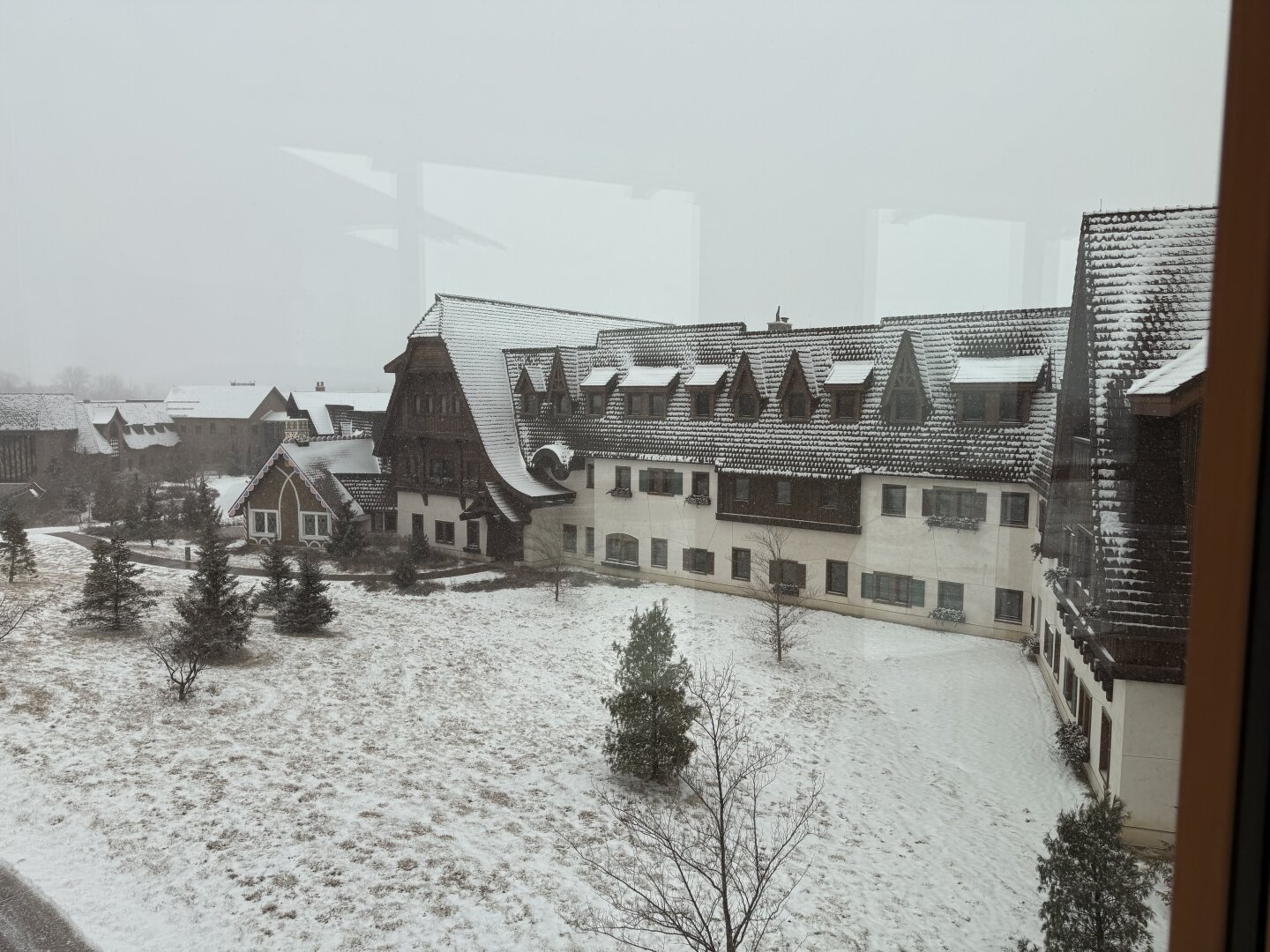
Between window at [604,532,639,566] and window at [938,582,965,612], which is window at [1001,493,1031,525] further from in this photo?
window at [604,532,639,566]

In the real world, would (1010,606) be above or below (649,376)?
below

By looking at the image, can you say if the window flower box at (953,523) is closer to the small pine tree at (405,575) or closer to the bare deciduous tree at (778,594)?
the bare deciduous tree at (778,594)

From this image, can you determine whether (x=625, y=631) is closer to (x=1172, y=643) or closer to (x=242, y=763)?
(x=242, y=763)

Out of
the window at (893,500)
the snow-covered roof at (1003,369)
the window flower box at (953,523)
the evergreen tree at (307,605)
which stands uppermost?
the snow-covered roof at (1003,369)

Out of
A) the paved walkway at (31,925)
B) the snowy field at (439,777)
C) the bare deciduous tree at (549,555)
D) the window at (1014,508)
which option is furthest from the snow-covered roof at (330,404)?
the window at (1014,508)

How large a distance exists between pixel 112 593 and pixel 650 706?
1.69 metres

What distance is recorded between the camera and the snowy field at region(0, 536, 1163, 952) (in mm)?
1860

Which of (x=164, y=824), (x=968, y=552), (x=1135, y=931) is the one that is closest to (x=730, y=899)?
(x=1135, y=931)

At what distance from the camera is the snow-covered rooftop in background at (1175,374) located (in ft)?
3.14

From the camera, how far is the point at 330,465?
114 inches

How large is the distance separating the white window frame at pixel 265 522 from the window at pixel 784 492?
5.84 ft

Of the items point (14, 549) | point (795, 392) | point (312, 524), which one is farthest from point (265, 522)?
point (795, 392)

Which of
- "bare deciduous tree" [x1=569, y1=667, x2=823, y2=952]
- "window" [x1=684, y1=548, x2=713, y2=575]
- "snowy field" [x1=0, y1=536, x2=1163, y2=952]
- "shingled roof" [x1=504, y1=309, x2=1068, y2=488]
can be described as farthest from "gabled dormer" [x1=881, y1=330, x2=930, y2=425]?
"bare deciduous tree" [x1=569, y1=667, x2=823, y2=952]

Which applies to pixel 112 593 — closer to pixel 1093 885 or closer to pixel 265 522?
pixel 265 522
